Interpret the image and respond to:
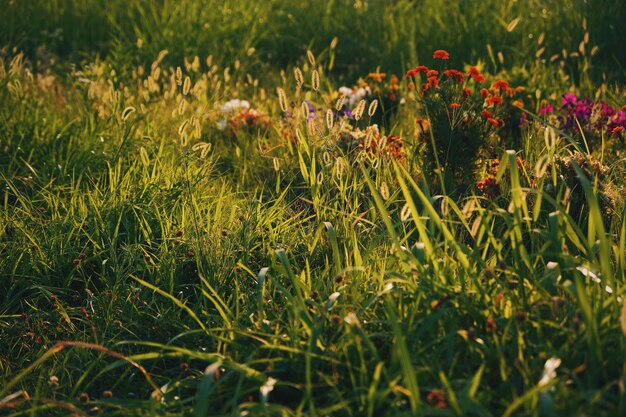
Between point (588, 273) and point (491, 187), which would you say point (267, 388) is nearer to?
point (588, 273)

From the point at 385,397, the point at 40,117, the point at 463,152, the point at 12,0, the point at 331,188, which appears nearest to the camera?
the point at 385,397

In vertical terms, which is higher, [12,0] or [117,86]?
[12,0]

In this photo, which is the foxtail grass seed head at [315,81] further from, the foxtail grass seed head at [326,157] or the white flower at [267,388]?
the white flower at [267,388]

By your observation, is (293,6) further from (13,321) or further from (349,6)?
(13,321)

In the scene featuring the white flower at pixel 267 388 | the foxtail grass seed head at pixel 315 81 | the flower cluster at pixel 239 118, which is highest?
the foxtail grass seed head at pixel 315 81

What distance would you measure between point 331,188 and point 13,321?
120 centimetres

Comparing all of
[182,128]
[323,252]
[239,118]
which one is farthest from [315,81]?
[239,118]

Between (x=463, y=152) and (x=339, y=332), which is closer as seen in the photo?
(x=339, y=332)

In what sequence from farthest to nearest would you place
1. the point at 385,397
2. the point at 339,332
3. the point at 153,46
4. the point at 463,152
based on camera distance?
the point at 153,46
the point at 463,152
the point at 339,332
the point at 385,397

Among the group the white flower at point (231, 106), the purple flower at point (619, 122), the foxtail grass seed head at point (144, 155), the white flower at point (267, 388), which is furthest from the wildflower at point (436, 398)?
the white flower at point (231, 106)

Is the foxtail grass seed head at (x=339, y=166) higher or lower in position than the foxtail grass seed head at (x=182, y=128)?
lower

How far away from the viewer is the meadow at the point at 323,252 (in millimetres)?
1946

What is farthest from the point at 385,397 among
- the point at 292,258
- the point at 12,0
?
the point at 12,0

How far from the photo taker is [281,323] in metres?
2.41
